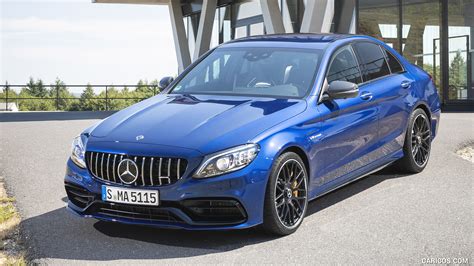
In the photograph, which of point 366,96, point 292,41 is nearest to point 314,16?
point 292,41

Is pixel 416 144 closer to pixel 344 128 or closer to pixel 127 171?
pixel 344 128

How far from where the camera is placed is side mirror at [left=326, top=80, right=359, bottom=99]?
5.93 metres

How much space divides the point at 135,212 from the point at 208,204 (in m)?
0.57

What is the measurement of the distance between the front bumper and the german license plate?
1.6 inches

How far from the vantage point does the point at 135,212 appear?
5086 mm

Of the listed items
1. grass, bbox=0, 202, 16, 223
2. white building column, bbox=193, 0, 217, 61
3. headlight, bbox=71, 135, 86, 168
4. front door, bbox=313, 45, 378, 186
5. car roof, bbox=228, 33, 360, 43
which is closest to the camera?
headlight, bbox=71, 135, 86, 168

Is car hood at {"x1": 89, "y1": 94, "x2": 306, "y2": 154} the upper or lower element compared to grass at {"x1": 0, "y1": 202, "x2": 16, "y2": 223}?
upper

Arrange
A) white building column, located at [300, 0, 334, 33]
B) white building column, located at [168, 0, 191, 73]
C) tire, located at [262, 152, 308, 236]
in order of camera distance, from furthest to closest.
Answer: white building column, located at [168, 0, 191, 73], white building column, located at [300, 0, 334, 33], tire, located at [262, 152, 308, 236]

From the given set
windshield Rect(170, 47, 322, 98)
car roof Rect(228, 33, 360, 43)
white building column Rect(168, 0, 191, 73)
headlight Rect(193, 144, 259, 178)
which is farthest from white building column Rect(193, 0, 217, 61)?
headlight Rect(193, 144, 259, 178)

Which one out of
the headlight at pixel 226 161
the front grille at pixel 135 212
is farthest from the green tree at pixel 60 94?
the headlight at pixel 226 161

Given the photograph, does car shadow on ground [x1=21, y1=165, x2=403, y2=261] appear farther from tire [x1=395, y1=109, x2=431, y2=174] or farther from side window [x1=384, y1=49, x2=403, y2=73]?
side window [x1=384, y1=49, x2=403, y2=73]

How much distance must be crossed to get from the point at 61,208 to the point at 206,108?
73.5 inches

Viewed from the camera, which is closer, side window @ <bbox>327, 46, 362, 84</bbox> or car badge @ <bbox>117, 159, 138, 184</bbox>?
car badge @ <bbox>117, 159, 138, 184</bbox>

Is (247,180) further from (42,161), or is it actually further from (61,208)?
(42,161)
